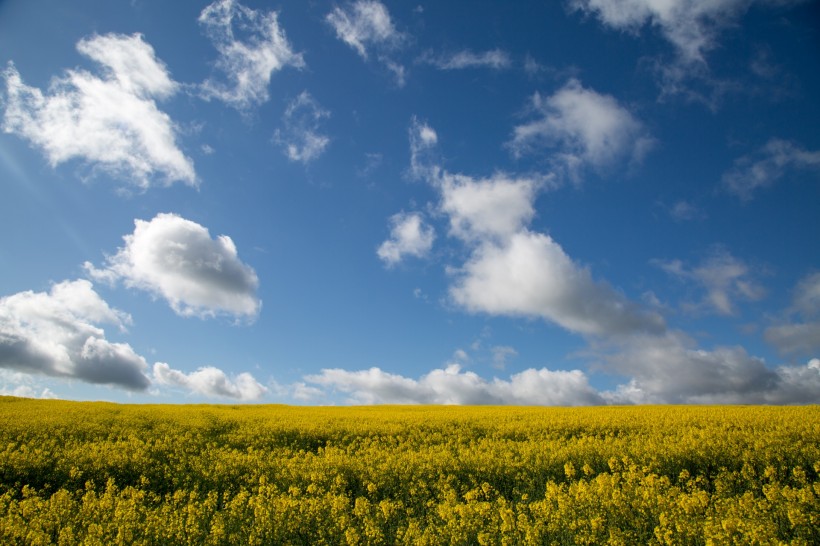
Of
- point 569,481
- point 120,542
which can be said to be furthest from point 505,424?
point 120,542

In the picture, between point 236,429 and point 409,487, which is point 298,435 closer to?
point 236,429

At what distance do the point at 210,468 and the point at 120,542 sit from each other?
5.96 meters

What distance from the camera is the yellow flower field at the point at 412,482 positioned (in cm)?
796

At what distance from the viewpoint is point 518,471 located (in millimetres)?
12648

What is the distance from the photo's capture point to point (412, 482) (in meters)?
11.7

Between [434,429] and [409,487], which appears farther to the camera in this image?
[434,429]

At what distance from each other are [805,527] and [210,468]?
45.8ft

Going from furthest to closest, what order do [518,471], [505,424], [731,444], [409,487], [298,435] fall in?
1. [505,424]
2. [298,435]
3. [731,444]
4. [518,471]
5. [409,487]

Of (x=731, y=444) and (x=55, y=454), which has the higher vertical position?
(x=731, y=444)

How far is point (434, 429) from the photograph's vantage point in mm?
20344

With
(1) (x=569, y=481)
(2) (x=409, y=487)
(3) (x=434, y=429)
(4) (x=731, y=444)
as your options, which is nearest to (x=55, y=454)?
(2) (x=409, y=487)

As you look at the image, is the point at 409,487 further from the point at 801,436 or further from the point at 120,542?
the point at 801,436

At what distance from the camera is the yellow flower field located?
7.96 meters

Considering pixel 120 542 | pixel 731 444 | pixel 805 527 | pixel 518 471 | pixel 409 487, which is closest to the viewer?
pixel 805 527
